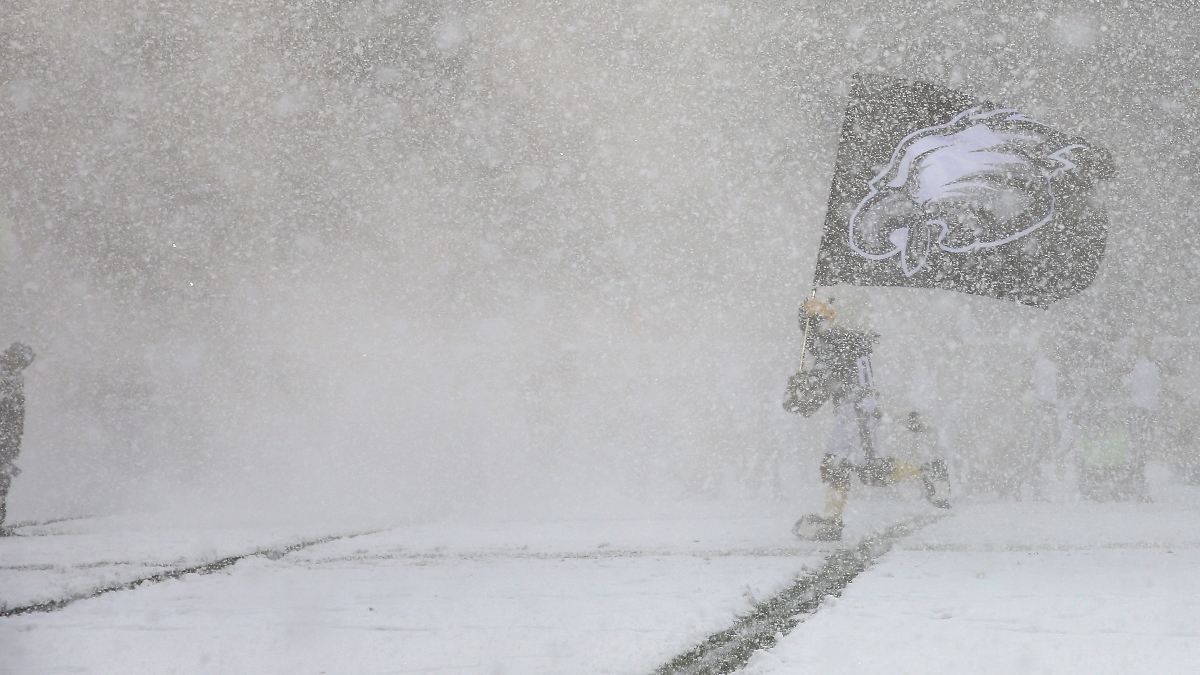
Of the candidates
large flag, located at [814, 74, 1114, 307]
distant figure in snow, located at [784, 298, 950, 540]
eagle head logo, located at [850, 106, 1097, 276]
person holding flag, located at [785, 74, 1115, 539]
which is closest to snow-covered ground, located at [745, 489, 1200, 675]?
distant figure in snow, located at [784, 298, 950, 540]

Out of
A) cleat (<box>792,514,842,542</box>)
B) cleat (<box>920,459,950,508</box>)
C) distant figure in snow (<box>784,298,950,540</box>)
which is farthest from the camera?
cleat (<box>920,459,950,508</box>)

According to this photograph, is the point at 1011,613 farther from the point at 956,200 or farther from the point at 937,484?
the point at 937,484

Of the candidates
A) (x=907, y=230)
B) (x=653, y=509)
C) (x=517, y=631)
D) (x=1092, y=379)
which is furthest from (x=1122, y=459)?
(x=517, y=631)

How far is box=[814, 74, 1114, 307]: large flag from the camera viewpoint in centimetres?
426

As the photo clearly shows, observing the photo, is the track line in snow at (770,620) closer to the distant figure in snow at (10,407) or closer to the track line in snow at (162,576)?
the track line in snow at (162,576)

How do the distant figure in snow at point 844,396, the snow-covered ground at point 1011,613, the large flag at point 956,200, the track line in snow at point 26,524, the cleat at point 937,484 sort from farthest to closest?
the track line in snow at point 26,524 → the cleat at point 937,484 → the distant figure in snow at point 844,396 → the large flag at point 956,200 → the snow-covered ground at point 1011,613

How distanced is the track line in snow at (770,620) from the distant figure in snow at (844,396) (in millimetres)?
830

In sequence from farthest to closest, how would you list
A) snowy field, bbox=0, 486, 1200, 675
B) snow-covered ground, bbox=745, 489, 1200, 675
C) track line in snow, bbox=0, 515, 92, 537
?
track line in snow, bbox=0, 515, 92, 537, snowy field, bbox=0, 486, 1200, 675, snow-covered ground, bbox=745, 489, 1200, 675

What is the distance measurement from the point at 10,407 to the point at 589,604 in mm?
5581

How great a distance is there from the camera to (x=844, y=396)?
4895 mm

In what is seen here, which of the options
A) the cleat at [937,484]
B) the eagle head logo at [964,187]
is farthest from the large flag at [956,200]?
the cleat at [937,484]

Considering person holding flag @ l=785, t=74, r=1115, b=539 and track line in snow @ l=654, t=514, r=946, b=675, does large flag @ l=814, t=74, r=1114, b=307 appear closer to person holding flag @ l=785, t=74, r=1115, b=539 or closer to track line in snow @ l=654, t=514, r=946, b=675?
person holding flag @ l=785, t=74, r=1115, b=539

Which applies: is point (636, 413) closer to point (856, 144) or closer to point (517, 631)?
point (856, 144)

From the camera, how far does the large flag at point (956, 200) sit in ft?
14.0
